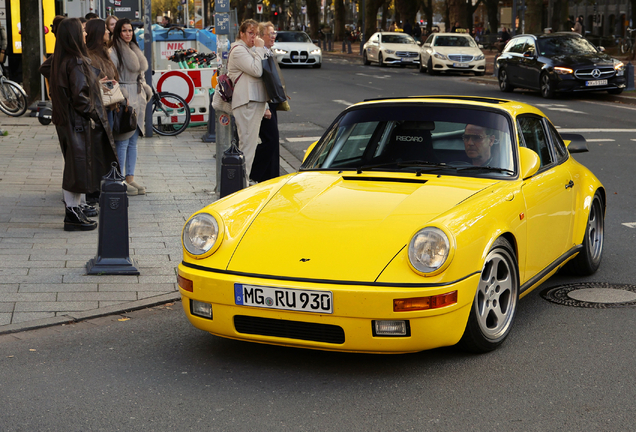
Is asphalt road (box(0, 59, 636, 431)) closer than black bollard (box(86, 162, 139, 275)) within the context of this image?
Yes

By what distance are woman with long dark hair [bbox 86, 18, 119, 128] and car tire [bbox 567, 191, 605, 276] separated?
4.63 metres

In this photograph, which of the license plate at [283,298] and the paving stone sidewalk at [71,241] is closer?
the license plate at [283,298]

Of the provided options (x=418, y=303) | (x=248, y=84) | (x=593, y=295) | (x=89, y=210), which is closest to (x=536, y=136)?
Answer: (x=593, y=295)

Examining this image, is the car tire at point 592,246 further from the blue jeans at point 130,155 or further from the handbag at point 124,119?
the blue jeans at point 130,155

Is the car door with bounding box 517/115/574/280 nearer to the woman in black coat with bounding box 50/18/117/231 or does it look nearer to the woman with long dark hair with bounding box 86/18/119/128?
the woman in black coat with bounding box 50/18/117/231

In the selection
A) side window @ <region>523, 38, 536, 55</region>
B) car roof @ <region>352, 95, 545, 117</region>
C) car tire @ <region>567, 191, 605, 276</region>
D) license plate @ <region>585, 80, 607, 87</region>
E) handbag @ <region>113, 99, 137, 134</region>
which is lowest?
car tire @ <region>567, 191, 605, 276</region>

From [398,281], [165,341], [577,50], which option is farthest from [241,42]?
[577,50]

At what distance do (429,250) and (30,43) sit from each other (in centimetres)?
1639

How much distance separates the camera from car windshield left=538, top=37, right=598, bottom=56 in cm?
2252

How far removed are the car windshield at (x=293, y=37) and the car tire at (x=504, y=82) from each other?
14642 mm

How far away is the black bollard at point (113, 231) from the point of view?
6422 millimetres

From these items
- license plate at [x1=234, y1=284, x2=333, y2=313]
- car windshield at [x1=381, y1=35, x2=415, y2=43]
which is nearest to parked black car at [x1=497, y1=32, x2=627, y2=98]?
car windshield at [x1=381, y1=35, x2=415, y2=43]

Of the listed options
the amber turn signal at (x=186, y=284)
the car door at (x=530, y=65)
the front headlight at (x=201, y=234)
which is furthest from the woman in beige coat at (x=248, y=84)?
the car door at (x=530, y=65)

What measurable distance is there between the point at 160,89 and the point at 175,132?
82 centimetres
